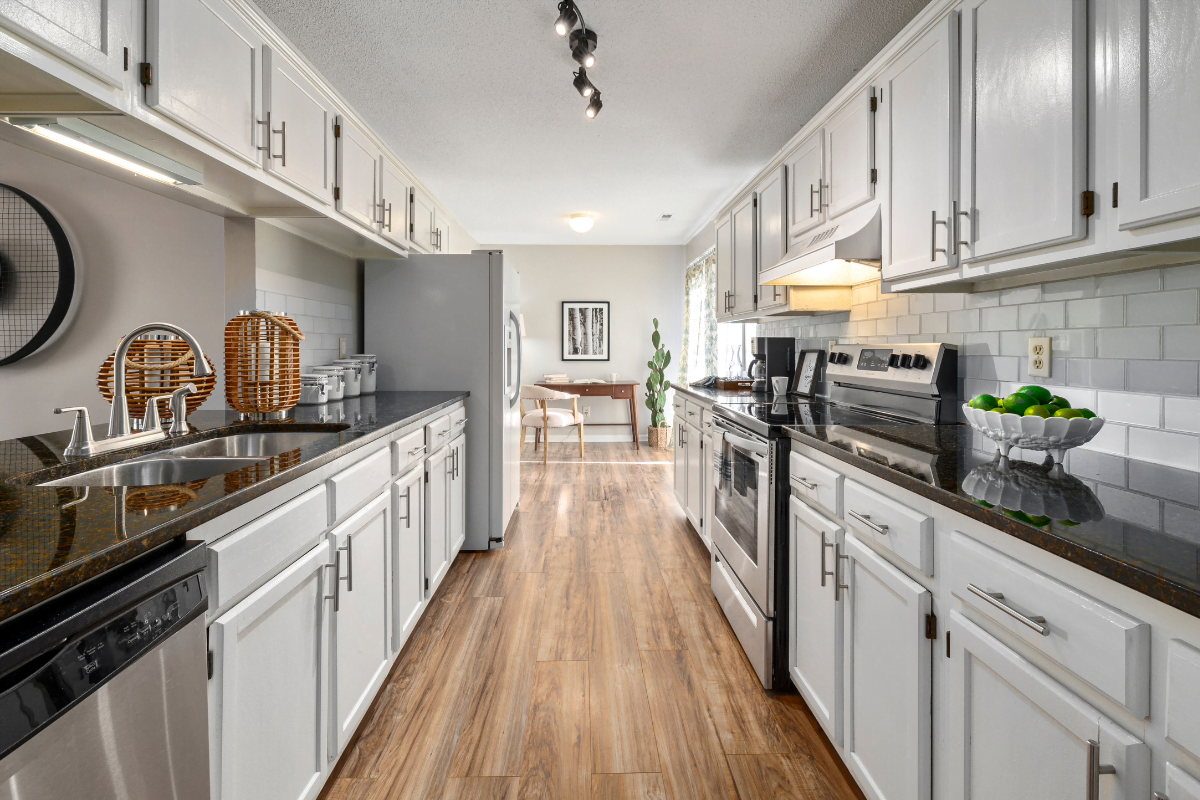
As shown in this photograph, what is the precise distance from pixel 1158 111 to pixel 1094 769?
1111 millimetres

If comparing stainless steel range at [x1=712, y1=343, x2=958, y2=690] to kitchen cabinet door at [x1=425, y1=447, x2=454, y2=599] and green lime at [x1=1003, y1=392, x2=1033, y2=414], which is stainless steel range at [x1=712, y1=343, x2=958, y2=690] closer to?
green lime at [x1=1003, y1=392, x2=1033, y2=414]

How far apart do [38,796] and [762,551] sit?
5.91ft

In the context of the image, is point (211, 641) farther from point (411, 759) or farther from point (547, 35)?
point (547, 35)

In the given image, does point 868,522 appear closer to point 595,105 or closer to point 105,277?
point 595,105

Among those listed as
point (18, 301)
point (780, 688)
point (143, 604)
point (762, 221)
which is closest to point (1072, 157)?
point (780, 688)

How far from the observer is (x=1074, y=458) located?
1414 mm

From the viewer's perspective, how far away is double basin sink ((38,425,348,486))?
1396 millimetres

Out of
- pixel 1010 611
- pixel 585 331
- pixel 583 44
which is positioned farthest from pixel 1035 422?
pixel 585 331

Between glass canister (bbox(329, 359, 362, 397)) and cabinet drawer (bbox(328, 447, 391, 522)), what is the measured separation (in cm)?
113

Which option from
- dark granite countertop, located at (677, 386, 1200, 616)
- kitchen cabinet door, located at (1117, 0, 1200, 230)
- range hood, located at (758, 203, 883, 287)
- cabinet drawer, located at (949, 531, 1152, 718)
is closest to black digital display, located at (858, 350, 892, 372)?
range hood, located at (758, 203, 883, 287)

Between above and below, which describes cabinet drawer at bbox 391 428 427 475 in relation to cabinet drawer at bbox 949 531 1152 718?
above

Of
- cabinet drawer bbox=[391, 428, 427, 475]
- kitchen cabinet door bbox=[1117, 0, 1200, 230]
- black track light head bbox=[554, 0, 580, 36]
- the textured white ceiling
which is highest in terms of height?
the textured white ceiling

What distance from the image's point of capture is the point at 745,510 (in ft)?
7.33

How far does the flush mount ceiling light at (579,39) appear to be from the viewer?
2021 mm
